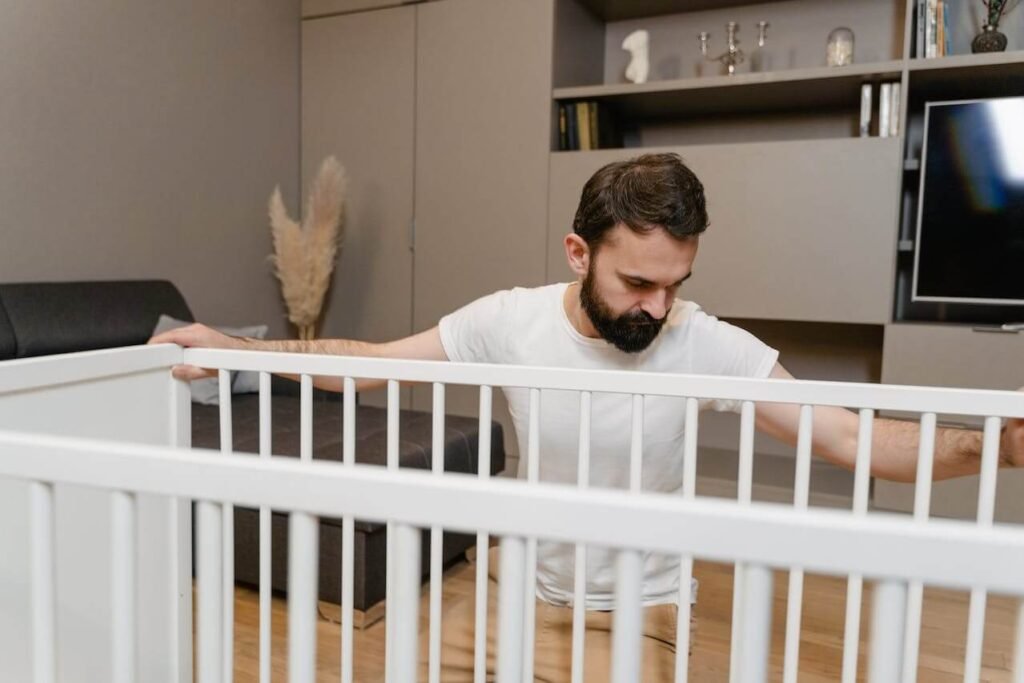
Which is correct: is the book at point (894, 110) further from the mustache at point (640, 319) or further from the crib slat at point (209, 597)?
the crib slat at point (209, 597)

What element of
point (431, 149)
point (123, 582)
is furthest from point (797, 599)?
point (431, 149)

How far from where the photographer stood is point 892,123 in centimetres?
262

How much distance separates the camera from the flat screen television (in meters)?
2.50

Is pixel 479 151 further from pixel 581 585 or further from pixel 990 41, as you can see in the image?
pixel 581 585

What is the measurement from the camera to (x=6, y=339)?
2297mm

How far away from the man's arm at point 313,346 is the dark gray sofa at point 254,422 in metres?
0.61

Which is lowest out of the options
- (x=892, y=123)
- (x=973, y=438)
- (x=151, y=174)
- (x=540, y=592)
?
(x=540, y=592)

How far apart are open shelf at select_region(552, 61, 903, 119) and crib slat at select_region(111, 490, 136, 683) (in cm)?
256

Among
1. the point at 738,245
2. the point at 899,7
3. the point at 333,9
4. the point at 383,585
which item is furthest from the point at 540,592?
the point at 333,9

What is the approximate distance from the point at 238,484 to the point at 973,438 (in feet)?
3.16

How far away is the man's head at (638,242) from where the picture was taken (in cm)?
113

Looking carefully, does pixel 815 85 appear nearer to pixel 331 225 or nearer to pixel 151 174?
pixel 331 225

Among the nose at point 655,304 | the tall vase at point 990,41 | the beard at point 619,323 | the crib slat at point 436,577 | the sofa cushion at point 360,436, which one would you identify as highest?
the tall vase at point 990,41

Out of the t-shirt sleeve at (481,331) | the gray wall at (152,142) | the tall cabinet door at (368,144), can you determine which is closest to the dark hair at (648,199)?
the t-shirt sleeve at (481,331)
